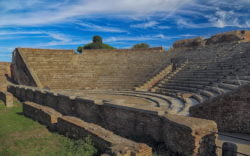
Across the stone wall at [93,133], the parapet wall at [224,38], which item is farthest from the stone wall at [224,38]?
the stone wall at [93,133]

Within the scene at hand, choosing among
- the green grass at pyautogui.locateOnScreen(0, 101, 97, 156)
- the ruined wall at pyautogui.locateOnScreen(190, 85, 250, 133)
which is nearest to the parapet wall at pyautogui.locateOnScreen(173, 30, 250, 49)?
the ruined wall at pyautogui.locateOnScreen(190, 85, 250, 133)

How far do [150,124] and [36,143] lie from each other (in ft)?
11.2

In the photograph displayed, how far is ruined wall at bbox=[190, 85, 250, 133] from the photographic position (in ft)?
20.2

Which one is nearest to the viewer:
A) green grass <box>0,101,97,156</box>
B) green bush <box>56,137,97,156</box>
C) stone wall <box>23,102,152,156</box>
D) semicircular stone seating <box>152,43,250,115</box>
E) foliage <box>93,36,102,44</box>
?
stone wall <box>23,102,152,156</box>

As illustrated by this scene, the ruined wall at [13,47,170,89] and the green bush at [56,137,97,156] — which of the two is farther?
the ruined wall at [13,47,170,89]

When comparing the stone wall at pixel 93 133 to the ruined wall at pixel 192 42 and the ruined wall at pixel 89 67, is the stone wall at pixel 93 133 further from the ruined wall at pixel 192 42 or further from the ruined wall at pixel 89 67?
the ruined wall at pixel 192 42

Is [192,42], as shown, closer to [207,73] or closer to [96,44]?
[207,73]

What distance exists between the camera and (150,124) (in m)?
5.98

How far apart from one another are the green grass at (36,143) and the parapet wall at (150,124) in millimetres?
1758

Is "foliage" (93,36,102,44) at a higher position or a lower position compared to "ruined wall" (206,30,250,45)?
higher

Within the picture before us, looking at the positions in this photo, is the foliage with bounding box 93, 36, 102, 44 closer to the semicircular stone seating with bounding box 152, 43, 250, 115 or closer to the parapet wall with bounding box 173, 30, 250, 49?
the parapet wall with bounding box 173, 30, 250, 49

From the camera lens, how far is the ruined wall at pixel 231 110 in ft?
20.2

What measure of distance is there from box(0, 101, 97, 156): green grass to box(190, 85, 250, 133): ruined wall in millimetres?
4079

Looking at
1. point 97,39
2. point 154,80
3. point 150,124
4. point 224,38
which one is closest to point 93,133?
point 150,124
